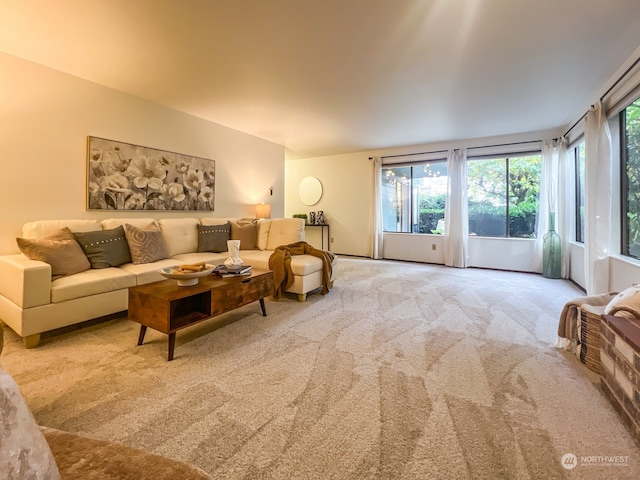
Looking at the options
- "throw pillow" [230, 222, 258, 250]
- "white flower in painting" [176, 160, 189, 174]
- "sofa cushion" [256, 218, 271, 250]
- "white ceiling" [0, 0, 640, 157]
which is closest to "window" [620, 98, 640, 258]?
"white ceiling" [0, 0, 640, 157]

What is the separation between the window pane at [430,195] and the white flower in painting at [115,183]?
16.4 feet

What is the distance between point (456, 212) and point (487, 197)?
601 millimetres

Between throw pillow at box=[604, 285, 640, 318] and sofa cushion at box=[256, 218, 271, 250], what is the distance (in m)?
3.59

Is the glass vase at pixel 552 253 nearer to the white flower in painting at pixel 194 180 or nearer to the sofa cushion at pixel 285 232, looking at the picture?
the sofa cushion at pixel 285 232

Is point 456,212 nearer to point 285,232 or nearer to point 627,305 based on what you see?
point 285,232

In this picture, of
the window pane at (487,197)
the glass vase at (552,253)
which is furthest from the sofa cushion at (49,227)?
the glass vase at (552,253)

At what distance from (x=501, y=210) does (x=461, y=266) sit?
47.9 inches

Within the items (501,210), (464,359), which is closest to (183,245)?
(464,359)

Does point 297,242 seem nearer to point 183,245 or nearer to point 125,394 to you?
point 183,245

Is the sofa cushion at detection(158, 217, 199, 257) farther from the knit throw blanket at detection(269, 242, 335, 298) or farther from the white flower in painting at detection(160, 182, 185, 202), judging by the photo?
the knit throw blanket at detection(269, 242, 335, 298)

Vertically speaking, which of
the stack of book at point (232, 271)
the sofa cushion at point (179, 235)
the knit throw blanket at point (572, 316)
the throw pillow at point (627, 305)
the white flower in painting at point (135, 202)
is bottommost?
the knit throw blanket at point (572, 316)

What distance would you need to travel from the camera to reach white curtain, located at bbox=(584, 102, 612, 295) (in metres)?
2.96

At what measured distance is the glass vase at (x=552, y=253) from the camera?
14.8 ft

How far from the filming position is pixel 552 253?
4543 mm
